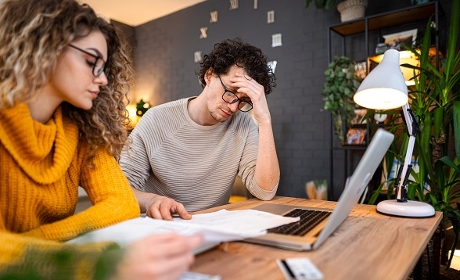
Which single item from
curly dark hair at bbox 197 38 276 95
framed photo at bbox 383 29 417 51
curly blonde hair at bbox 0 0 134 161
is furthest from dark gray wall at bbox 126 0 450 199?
curly blonde hair at bbox 0 0 134 161

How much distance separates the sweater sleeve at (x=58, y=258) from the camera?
41cm

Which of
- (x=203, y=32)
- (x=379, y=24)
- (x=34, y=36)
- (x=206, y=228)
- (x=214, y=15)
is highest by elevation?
(x=214, y=15)

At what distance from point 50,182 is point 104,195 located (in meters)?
0.16

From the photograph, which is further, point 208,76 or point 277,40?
point 277,40

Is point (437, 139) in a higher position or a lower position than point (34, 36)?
lower

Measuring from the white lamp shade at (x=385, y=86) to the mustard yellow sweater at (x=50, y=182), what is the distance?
29.3 inches

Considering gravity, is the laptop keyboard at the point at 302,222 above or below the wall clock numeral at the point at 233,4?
below

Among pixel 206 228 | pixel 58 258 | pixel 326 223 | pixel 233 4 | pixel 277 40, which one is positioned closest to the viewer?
pixel 58 258

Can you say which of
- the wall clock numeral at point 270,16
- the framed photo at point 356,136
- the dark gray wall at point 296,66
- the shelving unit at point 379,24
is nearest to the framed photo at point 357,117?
the framed photo at point 356,136

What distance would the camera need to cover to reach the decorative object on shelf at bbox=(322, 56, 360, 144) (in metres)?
2.74

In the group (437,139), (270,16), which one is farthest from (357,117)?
(270,16)

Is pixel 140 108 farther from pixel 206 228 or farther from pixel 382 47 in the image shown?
pixel 206 228

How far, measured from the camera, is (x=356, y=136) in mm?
2863

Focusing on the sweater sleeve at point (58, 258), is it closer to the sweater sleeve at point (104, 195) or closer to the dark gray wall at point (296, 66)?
the sweater sleeve at point (104, 195)
